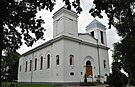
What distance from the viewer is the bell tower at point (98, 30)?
30.3m

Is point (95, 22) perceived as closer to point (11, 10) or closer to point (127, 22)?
point (127, 22)

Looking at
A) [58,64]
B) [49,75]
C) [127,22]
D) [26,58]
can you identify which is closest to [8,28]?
[127,22]

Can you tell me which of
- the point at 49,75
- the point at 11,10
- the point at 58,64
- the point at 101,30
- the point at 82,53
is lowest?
the point at 49,75

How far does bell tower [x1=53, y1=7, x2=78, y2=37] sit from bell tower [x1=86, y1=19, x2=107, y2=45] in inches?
227

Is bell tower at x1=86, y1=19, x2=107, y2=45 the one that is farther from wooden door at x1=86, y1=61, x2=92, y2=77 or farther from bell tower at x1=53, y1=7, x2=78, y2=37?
bell tower at x1=53, y1=7, x2=78, y2=37

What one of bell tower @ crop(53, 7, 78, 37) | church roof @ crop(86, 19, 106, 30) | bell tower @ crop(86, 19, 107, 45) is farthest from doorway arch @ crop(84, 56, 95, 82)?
church roof @ crop(86, 19, 106, 30)

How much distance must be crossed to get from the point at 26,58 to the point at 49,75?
14569mm

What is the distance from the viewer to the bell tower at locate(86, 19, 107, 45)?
30.3 m

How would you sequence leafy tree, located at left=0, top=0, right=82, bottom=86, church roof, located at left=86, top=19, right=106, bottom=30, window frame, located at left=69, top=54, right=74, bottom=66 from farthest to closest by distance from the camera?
church roof, located at left=86, top=19, right=106, bottom=30 → window frame, located at left=69, top=54, right=74, bottom=66 → leafy tree, located at left=0, top=0, right=82, bottom=86

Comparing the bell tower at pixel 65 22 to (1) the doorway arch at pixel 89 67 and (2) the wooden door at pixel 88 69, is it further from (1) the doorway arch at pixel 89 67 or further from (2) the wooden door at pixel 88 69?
(2) the wooden door at pixel 88 69

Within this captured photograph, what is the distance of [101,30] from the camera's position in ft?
102

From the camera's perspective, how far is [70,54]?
24.1 metres

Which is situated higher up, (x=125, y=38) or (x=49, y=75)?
(x=125, y=38)

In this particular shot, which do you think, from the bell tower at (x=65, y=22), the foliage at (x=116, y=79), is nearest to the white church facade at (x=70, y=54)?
the bell tower at (x=65, y=22)
